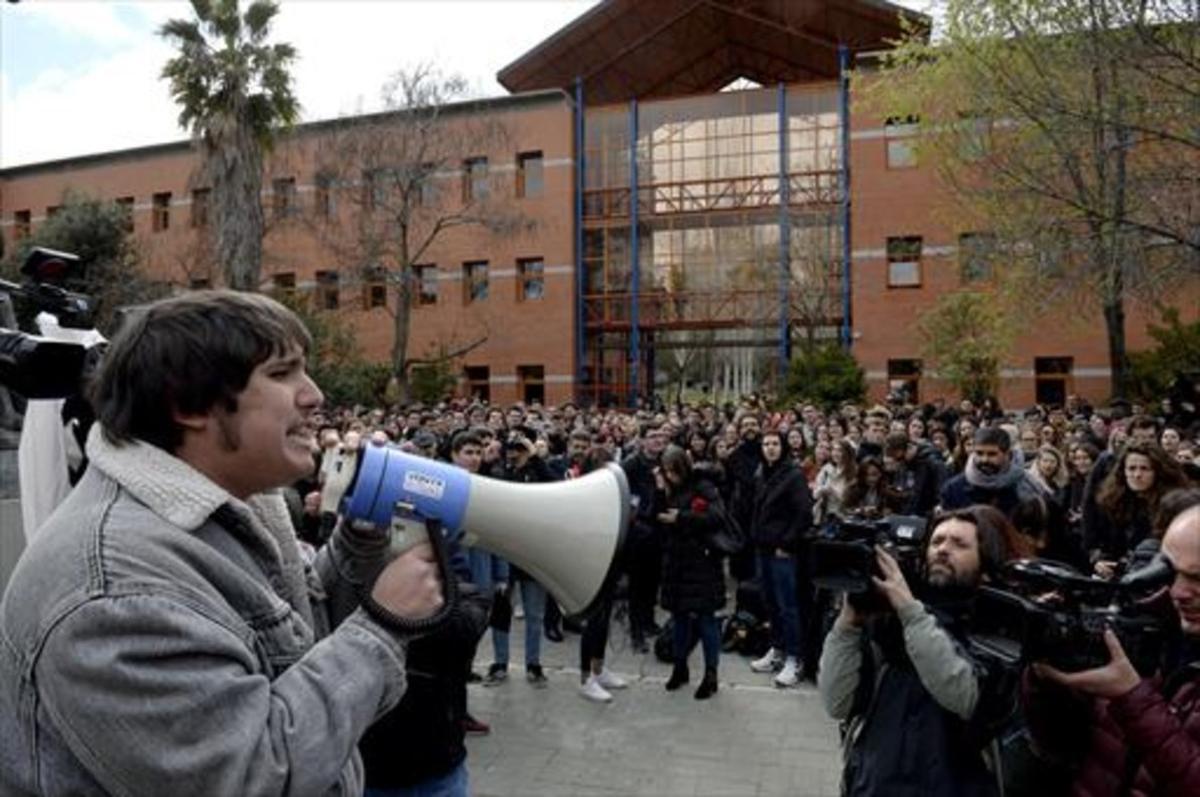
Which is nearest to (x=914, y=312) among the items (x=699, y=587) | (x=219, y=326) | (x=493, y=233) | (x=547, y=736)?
(x=493, y=233)

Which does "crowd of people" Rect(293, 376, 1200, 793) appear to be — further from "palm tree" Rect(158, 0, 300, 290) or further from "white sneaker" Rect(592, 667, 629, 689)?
"palm tree" Rect(158, 0, 300, 290)

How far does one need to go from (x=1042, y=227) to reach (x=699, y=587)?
9379mm

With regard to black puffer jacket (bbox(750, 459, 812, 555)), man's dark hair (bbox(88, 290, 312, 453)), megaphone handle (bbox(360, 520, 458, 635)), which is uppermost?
man's dark hair (bbox(88, 290, 312, 453))

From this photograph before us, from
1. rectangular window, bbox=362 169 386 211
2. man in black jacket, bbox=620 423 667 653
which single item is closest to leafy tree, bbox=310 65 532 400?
rectangular window, bbox=362 169 386 211

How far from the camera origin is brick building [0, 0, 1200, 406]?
23188 millimetres

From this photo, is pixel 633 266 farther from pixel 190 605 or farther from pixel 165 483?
pixel 190 605

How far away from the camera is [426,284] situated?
27.5 m

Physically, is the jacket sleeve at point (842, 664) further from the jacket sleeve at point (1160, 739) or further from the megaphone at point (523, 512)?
the megaphone at point (523, 512)

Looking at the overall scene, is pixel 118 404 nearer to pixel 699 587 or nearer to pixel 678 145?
pixel 699 587

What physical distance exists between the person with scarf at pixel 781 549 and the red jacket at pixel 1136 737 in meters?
4.42

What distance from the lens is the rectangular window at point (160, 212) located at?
2952cm

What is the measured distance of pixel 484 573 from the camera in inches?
276

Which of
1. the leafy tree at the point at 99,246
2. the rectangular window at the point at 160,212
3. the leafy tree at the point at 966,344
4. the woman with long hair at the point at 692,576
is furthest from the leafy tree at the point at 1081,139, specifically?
the rectangular window at the point at 160,212

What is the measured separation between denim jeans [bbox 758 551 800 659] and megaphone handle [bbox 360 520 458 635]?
559 centimetres
